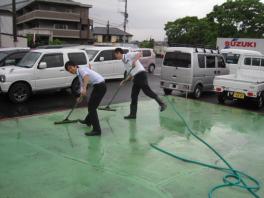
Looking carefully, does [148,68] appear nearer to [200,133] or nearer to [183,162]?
[200,133]

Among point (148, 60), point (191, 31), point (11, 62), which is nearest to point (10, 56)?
point (11, 62)

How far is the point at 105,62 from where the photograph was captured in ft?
50.2

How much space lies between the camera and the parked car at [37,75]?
32.8ft

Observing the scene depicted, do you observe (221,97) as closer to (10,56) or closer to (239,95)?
(239,95)

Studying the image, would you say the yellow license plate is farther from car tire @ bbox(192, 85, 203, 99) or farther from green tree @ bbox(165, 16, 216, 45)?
green tree @ bbox(165, 16, 216, 45)

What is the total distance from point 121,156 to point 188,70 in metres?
6.67

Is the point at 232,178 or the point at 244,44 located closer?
the point at 232,178

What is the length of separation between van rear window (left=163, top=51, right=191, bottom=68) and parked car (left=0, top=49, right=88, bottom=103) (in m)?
3.18

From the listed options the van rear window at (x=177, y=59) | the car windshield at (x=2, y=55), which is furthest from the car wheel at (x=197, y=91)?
the car windshield at (x=2, y=55)

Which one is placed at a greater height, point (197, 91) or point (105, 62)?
point (105, 62)

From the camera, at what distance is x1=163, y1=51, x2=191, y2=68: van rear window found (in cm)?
1181

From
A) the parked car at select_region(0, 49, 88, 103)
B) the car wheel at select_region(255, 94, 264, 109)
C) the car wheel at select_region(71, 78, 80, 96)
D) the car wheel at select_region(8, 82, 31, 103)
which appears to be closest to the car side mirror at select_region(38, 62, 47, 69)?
the parked car at select_region(0, 49, 88, 103)

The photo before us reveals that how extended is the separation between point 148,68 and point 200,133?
13261mm

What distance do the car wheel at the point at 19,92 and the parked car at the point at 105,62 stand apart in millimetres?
4838
